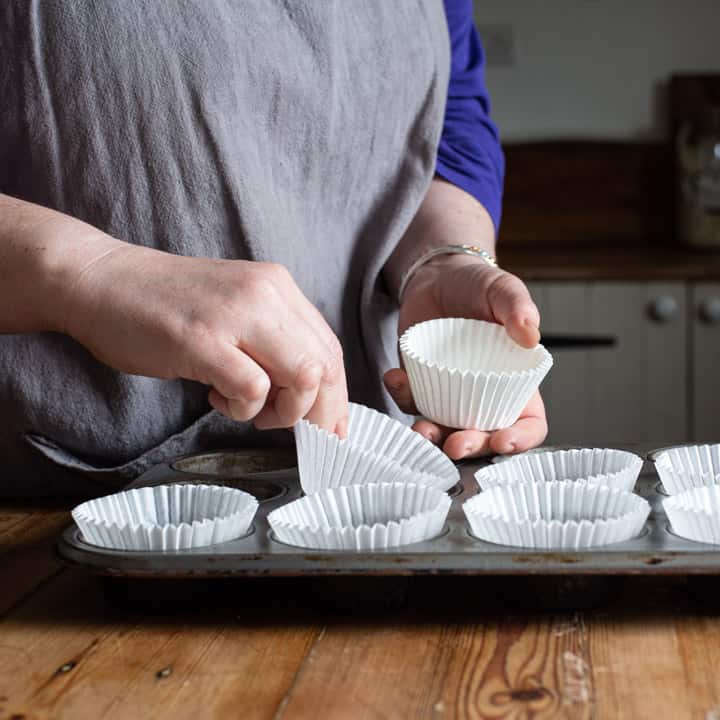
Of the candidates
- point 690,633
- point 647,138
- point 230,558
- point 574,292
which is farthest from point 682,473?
point 647,138

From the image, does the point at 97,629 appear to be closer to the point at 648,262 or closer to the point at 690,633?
the point at 690,633

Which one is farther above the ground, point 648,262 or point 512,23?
point 512,23

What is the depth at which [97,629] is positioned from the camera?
2.24 feet

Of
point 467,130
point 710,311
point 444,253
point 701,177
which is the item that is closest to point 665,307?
point 710,311

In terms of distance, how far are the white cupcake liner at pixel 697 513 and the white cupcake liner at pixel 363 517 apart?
0.14 meters

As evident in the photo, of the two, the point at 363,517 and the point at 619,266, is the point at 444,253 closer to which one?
the point at 363,517

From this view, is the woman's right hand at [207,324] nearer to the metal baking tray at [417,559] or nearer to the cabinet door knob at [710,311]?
the metal baking tray at [417,559]

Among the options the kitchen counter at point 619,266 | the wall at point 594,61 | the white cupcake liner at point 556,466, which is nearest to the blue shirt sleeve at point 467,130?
the white cupcake liner at point 556,466

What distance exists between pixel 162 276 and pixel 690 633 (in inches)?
15.7

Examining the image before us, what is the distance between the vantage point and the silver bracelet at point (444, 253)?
47.3 inches

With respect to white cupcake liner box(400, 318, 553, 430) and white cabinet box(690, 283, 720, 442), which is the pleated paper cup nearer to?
white cupcake liner box(400, 318, 553, 430)

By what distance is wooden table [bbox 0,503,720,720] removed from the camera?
568 millimetres

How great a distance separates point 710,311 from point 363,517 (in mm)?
2060

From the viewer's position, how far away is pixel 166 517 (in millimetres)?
821
